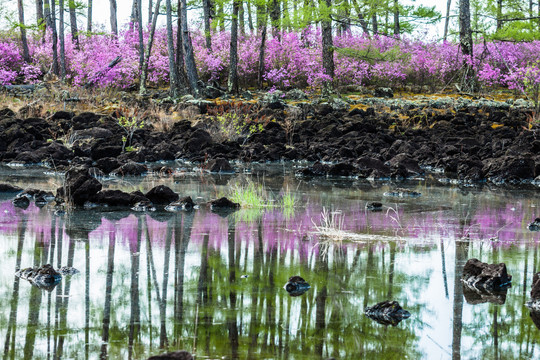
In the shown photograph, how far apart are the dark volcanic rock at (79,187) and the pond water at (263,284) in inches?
12.0

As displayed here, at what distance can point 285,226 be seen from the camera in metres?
7.04

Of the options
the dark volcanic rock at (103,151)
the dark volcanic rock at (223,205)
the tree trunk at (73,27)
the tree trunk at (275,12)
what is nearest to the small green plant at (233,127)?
the dark volcanic rock at (103,151)

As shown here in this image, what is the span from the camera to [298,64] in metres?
28.1

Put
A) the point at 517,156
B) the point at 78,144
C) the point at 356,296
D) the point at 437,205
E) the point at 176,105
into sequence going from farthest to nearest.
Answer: the point at 176,105 < the point at 78,144 < the point at 517,156 < the point at 437,205 < the point at 356,296

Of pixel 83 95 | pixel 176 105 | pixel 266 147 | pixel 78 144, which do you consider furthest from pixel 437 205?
pixel 83 95

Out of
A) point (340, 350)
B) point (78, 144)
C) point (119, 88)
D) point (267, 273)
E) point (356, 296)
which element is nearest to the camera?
point (340, 350)

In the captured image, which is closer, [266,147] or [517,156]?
[517,156]

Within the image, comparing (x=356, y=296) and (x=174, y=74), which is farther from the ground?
(x=174, y=74)

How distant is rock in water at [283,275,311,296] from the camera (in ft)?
15.0

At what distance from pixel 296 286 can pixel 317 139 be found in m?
12.5

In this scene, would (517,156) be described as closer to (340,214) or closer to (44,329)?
(340,214)

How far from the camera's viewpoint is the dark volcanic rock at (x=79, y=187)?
8136 mm

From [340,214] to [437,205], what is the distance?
5.76ft

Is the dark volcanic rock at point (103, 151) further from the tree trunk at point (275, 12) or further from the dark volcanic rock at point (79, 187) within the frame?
the tree trunk at point (275, 12)
